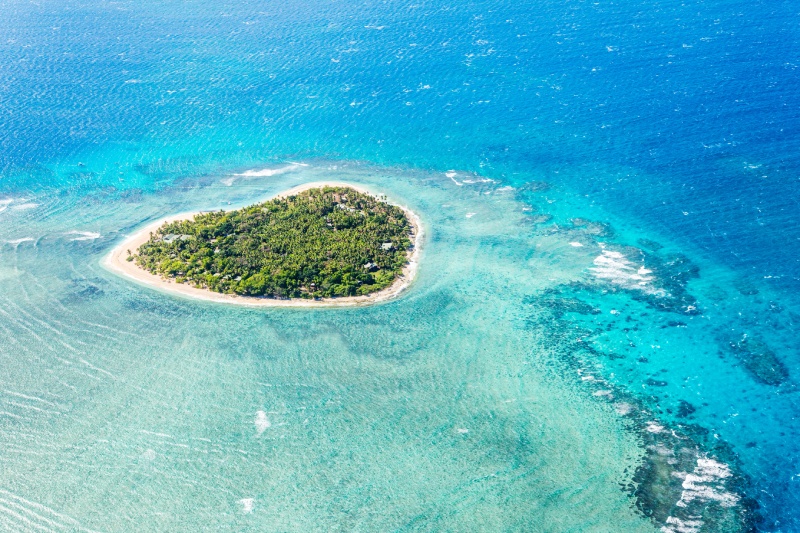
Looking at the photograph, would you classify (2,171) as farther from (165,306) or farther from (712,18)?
(712,18)

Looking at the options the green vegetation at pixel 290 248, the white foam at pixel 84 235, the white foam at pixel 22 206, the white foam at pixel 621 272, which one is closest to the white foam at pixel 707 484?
the white foam at pixel 621 272

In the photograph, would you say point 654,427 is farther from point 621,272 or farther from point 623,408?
point 621,272

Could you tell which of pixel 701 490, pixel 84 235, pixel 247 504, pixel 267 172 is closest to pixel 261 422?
pixel 247 504

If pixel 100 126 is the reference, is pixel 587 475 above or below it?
below

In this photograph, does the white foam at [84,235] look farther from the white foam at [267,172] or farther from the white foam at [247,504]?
the white foam at [247,504]

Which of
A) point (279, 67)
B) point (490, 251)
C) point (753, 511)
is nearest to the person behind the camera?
point (753, 511)

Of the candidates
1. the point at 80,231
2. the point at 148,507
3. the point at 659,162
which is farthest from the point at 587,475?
the point at 80,231

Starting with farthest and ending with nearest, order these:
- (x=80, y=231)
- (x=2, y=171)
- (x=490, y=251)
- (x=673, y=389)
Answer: (x=2, y=171)
(x=80, y=231)
(x=490, y=251)
(x=673, y=389)
